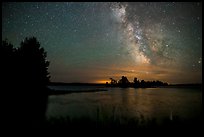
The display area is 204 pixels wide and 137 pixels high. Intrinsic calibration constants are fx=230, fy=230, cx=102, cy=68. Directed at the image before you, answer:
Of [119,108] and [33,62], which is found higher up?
[33,62]

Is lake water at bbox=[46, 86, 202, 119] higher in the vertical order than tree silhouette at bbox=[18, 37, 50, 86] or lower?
lower

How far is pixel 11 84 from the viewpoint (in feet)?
150

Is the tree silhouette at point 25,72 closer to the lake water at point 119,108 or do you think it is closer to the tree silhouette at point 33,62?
the tree silhouette at point 33,62

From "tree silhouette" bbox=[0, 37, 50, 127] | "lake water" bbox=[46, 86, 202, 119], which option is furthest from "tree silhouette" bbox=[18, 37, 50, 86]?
"lake water" bbox=[46, 86, 202, 119]

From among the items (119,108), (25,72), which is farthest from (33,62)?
(119,108)

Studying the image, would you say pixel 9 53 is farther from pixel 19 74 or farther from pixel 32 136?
pixel 32 136

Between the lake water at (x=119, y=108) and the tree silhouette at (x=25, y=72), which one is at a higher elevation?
the tree silhouette at (x=25, y=72)

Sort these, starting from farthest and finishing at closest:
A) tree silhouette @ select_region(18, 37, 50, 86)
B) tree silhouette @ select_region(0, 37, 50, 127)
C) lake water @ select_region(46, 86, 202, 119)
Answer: tree silhouette @ select_region(18, 37, 50, 86)
tree silhouette @ select_region(0, 37, 50, 127)
lake water @ select_region(46, 86, 202, 119)

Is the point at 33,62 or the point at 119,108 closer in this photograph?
the point at 119,108

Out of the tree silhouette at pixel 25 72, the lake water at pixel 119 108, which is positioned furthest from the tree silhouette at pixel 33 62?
the lake water at pixel 119 108

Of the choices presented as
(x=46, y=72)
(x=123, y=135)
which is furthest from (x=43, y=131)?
(x=46, y=72)

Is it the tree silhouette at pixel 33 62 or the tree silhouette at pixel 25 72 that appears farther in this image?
the tree silhouette at pixel 33 62

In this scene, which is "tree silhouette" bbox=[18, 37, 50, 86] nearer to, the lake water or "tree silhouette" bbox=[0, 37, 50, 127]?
"tree silhouette" bbox=[0, 37, 50, 127]

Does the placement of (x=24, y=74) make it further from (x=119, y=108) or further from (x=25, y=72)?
(x=119, y=108)
